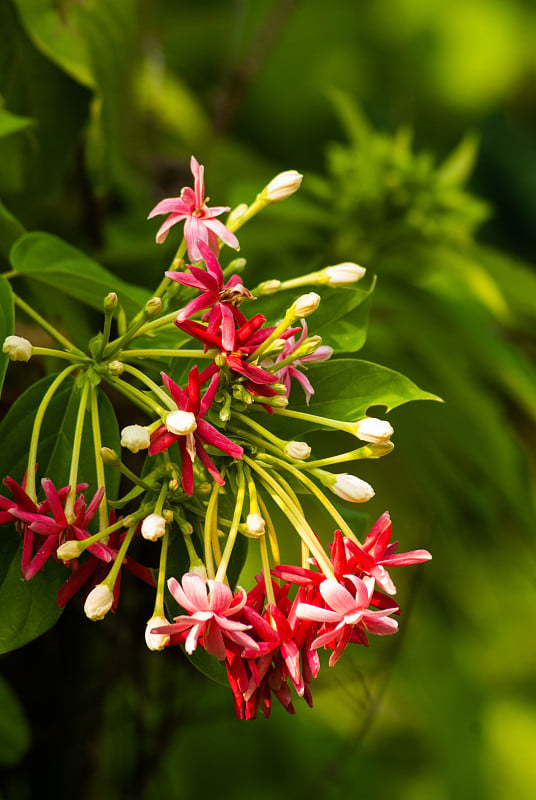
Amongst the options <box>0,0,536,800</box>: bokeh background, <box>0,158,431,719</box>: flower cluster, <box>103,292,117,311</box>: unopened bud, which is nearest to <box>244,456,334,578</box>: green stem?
<box>0,158,431,719</box>: flower cluster

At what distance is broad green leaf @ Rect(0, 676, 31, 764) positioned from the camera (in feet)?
2.47

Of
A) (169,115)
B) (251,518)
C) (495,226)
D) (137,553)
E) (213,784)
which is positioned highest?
(495,226)

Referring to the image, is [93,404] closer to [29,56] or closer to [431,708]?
[29,56]

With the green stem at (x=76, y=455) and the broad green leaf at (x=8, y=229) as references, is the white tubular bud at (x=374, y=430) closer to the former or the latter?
the green stem at (x=76, y=455)

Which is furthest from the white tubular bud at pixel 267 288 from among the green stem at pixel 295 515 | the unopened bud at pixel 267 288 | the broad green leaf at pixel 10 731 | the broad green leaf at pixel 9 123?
the broad green leaf at pixel 10 731

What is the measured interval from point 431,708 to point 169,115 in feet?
3.88

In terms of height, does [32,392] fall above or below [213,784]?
above

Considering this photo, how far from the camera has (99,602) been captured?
1.31 ft

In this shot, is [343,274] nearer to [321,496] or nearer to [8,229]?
[321,496]

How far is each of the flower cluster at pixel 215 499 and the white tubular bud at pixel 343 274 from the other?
48 millimetres

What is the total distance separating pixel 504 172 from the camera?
6.80ft

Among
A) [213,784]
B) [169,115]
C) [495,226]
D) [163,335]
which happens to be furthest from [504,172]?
[163,335]

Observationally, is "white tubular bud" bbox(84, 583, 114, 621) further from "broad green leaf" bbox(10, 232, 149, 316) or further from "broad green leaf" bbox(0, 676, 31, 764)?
"broad green leaf" bbox(0, 676, 31, 764)

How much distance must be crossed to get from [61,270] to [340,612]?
27cm
